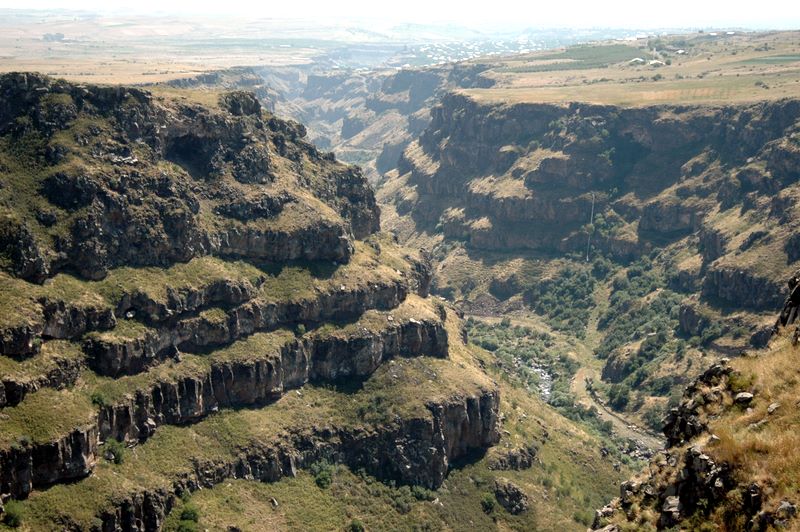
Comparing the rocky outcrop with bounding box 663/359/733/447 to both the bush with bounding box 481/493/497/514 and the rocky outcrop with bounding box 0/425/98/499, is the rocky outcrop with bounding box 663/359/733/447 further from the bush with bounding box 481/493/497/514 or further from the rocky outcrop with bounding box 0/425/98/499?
the bush with bounding box 481/493/497/514

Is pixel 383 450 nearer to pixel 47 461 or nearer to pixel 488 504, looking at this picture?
pixel 488 504

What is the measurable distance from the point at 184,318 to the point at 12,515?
3451cm

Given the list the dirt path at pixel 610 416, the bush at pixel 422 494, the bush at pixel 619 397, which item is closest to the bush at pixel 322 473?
the bush at pixel 422 494

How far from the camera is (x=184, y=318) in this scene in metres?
111

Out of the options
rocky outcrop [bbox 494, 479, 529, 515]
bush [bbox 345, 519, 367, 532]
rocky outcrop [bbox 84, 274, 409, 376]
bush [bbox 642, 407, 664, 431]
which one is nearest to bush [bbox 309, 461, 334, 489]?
bush [bbox 345, 519, 367, 532]

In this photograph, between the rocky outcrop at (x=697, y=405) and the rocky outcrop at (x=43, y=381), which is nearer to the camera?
the rocky outcrop at (x=697, y=405)

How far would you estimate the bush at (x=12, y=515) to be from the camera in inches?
3177

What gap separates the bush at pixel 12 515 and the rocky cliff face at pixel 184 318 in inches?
78.5

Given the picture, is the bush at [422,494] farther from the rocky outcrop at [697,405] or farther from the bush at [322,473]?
the rocky outcrop at [697,405]

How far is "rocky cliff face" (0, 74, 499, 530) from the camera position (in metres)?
93.2

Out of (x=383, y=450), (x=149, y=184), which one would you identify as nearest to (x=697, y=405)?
(x=383, y=450)

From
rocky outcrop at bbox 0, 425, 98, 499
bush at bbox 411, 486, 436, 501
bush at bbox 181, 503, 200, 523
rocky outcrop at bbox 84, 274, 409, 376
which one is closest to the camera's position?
rocky outcrop at bbox 0, 425, 98, 499

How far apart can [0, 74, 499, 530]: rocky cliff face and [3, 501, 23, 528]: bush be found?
1994 mm

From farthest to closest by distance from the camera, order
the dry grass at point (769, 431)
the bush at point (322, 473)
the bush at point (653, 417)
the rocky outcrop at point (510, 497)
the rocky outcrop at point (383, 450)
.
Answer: the bush at point (653, 417) → the rocky outcrop at point (510, 497) → the bush at point (322, 473) → the rocky outcrop at point (383, 450) → the dry grass at point (769, 431)
